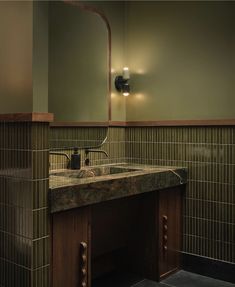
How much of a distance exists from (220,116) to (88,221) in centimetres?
Answer: 133

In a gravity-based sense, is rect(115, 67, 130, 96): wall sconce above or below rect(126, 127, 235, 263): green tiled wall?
above

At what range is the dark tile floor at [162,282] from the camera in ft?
8.89

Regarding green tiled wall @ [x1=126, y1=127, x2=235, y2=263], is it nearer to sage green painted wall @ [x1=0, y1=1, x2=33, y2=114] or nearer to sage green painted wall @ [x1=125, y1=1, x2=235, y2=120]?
sage green painted wall @ [x1=125, y1=1, x2=235, y2=120]

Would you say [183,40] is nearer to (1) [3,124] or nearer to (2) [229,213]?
(2) [229,213]

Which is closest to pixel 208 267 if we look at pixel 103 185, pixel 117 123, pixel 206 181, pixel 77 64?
pixel 206 181

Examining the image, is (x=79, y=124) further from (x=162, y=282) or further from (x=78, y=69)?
(x=162, y=282)

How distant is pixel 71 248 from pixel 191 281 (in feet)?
3.89

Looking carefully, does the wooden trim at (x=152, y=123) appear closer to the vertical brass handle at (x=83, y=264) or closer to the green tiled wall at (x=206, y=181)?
the green tiled wall at (x=206, y=181)

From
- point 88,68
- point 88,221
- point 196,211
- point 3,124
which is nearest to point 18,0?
point 3,124

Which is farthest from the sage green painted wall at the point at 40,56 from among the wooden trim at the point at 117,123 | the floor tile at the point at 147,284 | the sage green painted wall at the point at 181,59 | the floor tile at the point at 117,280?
the floor tile at the point at 147,284

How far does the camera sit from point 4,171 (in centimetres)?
201

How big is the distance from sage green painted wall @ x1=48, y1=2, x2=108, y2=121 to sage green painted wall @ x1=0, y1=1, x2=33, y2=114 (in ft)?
1.45

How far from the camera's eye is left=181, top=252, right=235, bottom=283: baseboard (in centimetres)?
277

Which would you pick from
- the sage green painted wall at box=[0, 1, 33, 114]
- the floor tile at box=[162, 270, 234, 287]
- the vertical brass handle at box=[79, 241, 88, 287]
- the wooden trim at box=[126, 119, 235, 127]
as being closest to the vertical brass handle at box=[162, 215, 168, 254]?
the floor tile at box=[162, 270, 234, 287]
